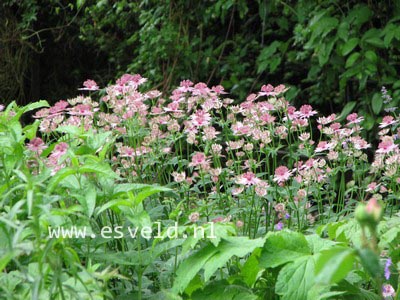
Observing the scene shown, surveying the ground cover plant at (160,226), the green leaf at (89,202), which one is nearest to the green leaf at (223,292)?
the ground cover plant at (160,226)

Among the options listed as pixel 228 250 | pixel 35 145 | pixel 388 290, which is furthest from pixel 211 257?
pixel 35 145

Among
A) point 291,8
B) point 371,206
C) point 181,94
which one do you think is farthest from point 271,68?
point 371,206

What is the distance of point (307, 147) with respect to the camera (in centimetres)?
194

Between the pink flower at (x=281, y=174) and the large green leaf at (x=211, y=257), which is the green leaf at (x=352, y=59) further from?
the large green leaf at (x=211, y=257)

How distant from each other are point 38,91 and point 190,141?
423cm

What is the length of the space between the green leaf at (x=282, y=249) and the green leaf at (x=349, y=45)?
2.28m

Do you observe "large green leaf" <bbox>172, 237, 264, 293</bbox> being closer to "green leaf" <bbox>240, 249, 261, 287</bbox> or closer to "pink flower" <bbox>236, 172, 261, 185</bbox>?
"green leaf" <bbox>240, 249, 261, 287</bbox>

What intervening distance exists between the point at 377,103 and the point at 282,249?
7.67ft

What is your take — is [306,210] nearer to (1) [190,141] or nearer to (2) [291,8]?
(1) [190,141]

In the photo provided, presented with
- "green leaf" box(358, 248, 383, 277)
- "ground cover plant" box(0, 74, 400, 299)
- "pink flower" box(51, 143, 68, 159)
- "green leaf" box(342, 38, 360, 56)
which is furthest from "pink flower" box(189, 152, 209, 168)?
"green leaf" box(342, 38, 360, 56)

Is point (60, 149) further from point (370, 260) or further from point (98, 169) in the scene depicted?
point (370, 260)

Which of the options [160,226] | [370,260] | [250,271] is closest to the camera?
[370,260]

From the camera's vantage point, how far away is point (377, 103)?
3529mm

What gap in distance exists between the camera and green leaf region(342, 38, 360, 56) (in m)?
3.48
